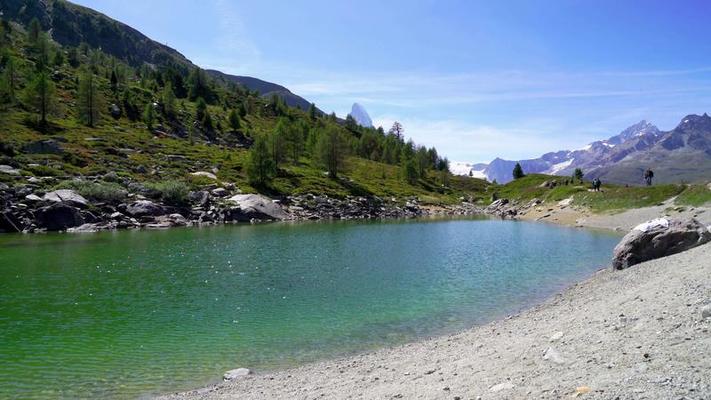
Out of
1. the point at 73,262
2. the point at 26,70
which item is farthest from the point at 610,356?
the point at 26,70

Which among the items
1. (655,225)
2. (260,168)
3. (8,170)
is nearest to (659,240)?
(655,225)

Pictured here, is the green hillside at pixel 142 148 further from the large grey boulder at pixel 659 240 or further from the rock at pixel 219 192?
the large grey boulder at pixel 659 240

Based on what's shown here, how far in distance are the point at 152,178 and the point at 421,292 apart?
9764 centimetres

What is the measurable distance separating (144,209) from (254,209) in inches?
976

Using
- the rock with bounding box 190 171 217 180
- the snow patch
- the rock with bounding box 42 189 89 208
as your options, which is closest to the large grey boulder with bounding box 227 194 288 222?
the rock with bounding box 190 171 217 180

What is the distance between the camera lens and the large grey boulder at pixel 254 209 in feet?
357

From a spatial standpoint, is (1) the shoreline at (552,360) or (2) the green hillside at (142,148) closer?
(1) the shoreline at (552,360)

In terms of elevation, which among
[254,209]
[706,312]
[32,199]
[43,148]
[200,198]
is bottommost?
[706,312]

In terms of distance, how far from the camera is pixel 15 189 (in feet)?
282

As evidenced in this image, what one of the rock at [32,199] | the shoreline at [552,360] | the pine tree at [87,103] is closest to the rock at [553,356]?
the shoreline at [552,360]

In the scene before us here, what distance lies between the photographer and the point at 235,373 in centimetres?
1941

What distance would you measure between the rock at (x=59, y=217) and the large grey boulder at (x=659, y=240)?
86.7m

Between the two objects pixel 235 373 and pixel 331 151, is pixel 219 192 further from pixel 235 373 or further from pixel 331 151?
pixel 235 373

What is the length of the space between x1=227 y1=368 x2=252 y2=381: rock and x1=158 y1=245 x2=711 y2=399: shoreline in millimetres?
554
